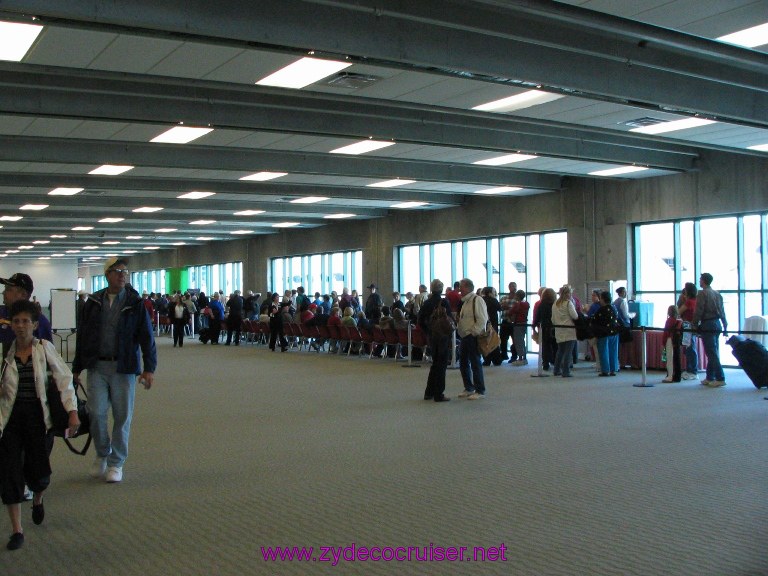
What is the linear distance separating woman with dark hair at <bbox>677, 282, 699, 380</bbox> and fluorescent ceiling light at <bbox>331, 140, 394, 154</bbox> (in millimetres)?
5322

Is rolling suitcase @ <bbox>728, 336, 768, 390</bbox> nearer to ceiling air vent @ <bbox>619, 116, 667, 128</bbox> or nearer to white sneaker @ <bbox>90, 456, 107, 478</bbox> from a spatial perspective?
ceiling air vent @ <bbox>619, 116, 667, 128</bbox>

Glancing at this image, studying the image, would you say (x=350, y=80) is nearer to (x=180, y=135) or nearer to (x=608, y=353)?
(x=180, y=135)

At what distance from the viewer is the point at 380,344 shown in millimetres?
18828

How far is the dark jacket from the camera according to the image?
6082 mm

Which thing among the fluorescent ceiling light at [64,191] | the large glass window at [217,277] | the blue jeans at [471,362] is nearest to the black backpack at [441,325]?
the blue jeans at [471,362]

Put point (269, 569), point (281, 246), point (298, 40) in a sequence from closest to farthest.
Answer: point (269, 569) → point (298, 40) → point (281, 246)

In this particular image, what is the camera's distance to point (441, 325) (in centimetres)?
1084

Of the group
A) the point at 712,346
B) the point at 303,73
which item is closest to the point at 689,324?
the point at 712,346

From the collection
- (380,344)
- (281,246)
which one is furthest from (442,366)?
(281,246)

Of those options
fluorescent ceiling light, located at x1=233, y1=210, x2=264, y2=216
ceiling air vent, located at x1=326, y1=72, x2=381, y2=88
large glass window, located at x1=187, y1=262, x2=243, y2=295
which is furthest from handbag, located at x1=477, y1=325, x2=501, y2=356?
large glass window, located at x1=187, y1=262, x2=243, y2=295

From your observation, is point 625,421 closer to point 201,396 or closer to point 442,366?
point 442,366

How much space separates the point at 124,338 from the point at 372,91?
5.36 m

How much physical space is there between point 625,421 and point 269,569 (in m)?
5.64

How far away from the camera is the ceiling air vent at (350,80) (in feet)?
31.4
